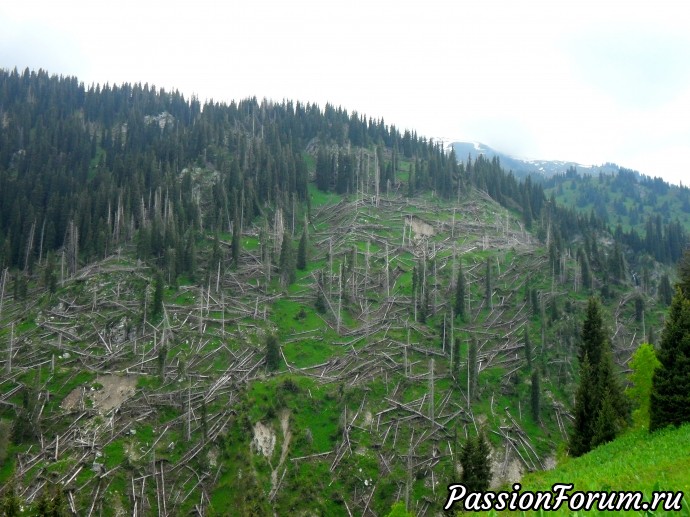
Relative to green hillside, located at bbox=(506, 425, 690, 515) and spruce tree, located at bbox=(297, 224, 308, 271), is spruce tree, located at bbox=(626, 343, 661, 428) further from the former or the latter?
spruce tree, located at bbox=(297, 224, 308, 271)

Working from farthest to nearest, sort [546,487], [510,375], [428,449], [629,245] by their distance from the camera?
1. [629,245]
2. [510,375]
3. [428,449]
4. [546,487]

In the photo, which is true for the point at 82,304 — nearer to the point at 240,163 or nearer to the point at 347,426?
the point at 347,426

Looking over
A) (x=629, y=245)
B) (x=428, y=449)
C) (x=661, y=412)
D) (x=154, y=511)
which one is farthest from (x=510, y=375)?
(x=629, y=245)

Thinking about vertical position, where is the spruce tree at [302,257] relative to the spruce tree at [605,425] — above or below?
below

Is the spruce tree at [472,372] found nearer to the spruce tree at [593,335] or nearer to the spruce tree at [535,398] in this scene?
the spruce tree at [535,398]

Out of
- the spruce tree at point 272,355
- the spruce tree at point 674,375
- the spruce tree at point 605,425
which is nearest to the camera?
the spruce tree at point 674,375

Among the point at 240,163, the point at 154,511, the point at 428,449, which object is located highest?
the point at 240,163

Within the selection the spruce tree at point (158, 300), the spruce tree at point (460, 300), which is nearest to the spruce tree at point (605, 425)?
the spruce tree at point (460, 300)
